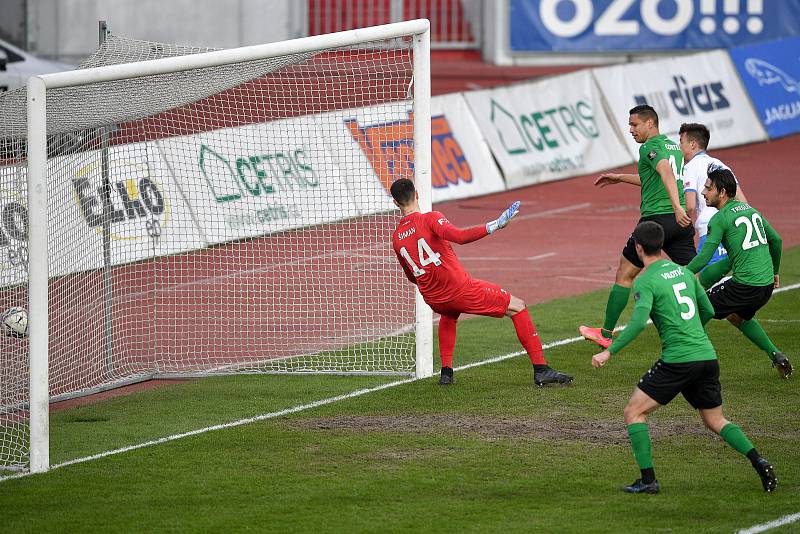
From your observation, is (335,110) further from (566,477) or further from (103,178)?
(566,477)

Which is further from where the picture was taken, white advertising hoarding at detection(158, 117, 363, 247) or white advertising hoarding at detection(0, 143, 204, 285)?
white advertising hoarding at detection(158, 117, 363, 247)

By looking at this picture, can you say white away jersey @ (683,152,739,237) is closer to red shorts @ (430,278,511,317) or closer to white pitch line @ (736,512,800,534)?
red shorts @ (430,278,511,317)

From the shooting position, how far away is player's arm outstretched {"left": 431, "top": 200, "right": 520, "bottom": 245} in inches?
382

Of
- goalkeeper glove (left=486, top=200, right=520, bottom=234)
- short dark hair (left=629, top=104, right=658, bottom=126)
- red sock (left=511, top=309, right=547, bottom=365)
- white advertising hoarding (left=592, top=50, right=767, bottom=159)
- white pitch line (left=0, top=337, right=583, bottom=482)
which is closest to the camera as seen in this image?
white pitch line (left=0, top=337, right=583, bottom=482)

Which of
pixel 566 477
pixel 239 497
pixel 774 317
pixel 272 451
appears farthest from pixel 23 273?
pixel 774 317

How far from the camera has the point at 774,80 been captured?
27.4m

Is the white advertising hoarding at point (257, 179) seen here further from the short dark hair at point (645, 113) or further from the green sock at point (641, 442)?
the green sock at point (641, 442)

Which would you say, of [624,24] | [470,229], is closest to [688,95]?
[624,24]

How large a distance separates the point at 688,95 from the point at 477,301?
16342 millimetres

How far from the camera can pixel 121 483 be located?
334 inches

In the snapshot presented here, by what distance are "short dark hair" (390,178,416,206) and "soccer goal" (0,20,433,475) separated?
0.76m

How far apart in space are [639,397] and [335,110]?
6.63 metres

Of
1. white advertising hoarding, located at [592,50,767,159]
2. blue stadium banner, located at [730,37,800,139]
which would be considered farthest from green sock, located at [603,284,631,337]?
blue stadium banner, located at [730,37,800,139]

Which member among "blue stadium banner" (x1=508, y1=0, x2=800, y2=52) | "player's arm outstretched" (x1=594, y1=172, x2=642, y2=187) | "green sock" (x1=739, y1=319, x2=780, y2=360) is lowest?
"green sock" (x1=739, y1=319, x2=780, y2=360)
